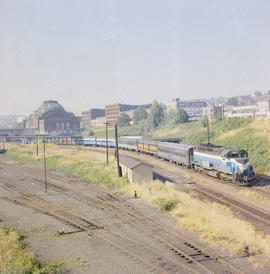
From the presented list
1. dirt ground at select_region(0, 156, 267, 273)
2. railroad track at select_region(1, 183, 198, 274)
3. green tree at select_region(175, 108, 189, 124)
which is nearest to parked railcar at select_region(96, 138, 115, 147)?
green tree at select_region(175, 108, 189, 124)

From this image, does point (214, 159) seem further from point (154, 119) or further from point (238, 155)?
point (154, 119)

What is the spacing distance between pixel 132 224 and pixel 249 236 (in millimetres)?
8207

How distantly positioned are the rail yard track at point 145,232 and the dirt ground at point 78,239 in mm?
508

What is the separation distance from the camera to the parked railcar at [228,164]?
3322cm

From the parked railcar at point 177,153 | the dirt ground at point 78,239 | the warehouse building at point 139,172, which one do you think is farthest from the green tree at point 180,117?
the dirt ground at point 78,239

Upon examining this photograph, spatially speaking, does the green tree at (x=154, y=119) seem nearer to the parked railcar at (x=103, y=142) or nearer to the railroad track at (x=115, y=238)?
the parked railcar at (x=103, y=142)

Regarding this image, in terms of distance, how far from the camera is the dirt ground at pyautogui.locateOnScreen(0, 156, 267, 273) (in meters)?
16.4

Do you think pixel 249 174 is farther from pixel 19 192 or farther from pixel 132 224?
pixel 19 192

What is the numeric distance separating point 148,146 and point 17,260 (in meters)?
50.3

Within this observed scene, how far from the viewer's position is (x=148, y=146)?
66250 mm

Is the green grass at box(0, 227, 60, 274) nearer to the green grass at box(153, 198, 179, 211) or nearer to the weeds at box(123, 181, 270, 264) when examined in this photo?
the weeds at box(123, 181, 270, 264)

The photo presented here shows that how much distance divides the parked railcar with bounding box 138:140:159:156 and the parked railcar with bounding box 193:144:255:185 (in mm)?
22621

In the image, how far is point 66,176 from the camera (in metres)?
47.3

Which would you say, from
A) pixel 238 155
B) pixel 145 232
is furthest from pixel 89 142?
pixel 145 232
